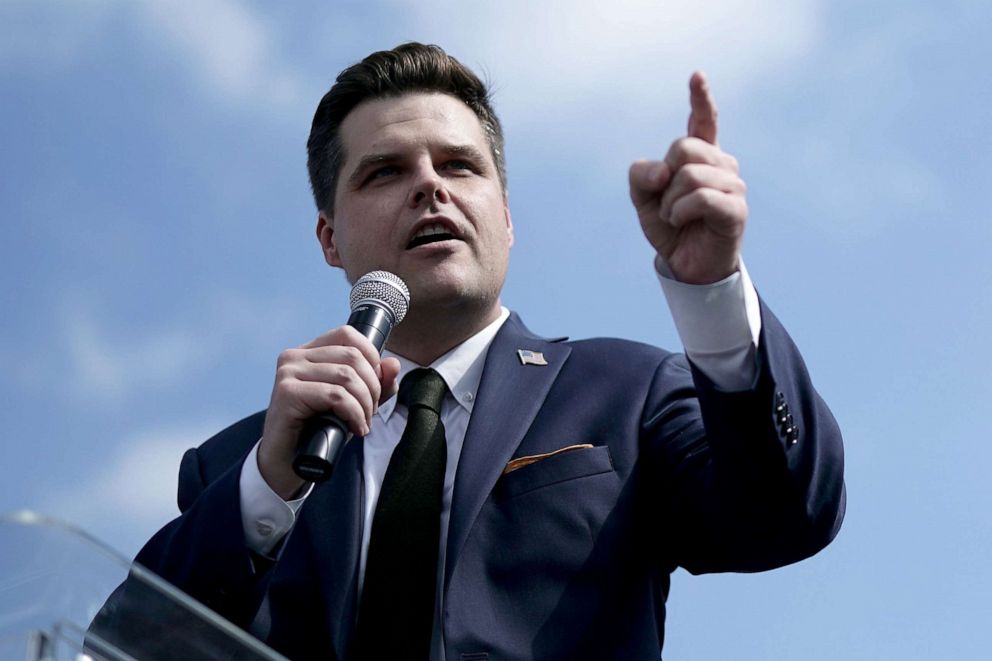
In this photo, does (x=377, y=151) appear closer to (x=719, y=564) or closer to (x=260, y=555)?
(x=260, y=555)

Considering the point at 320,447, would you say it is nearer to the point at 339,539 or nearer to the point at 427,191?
the point at 339,539

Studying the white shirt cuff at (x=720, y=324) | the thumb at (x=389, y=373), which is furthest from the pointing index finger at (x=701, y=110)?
the thumb at (x=389, y=373)

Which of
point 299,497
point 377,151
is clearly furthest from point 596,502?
point 377,151

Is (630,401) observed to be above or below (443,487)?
above

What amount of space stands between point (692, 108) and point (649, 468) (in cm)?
121

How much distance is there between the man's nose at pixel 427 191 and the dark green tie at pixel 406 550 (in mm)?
707

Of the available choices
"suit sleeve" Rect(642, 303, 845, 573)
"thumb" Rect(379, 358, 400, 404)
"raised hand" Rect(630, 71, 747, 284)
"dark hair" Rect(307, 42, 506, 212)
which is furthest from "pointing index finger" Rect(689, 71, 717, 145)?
"dark hair" Rect(307, 42, 506, 212)

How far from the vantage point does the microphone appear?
2.85 meters

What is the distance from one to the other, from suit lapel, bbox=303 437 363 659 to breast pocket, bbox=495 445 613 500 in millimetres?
439

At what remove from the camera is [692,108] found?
283 centimetres

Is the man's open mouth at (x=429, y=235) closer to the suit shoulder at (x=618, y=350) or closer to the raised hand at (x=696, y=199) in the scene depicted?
the suit shoulder at (x=618, y=350)

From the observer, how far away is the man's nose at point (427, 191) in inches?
163

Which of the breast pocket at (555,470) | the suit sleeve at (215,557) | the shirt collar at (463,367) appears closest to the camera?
the suit sleeve at (215,557)

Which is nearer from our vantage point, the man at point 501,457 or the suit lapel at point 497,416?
the man at point 501,457
